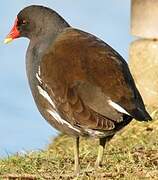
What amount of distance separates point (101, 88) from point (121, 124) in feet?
0.96

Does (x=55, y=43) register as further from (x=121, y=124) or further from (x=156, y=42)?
(x=156, y=42)

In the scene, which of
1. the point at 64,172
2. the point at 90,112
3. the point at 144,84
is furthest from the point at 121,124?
the point at 144,84

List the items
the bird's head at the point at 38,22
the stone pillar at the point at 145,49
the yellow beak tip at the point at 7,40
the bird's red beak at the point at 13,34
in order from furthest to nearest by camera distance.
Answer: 1. the stone pillar at the point at 145,49
2. the yellow beak tip at the point at 7,40
3. the bird's red beak at the point at 13,34
4. the bird's head at the point at 38,22

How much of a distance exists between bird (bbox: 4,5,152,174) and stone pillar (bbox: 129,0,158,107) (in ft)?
15.8

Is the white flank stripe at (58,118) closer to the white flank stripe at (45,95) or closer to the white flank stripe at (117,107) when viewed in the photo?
the white flank stripe at (45,95)

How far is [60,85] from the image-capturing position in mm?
5688

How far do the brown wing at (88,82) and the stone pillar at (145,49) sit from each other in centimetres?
503

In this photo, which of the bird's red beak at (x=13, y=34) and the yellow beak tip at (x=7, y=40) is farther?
the yellow beak tip at (x=7, y=40)

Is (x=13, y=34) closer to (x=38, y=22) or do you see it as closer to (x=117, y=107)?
(x=38, y=22)

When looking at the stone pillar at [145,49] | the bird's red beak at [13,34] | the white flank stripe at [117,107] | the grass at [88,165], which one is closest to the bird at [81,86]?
the white flank stripe at [117,107]

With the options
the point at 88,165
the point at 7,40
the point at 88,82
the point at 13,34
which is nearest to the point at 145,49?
the point at 7,40

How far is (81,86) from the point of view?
561cm

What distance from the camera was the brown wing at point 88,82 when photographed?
556 cm

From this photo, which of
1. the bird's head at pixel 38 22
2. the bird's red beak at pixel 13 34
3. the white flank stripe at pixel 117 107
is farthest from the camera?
the bird's red beak at pixel 13 34
